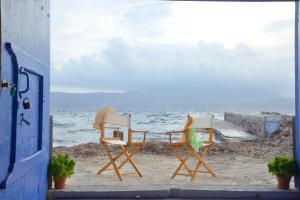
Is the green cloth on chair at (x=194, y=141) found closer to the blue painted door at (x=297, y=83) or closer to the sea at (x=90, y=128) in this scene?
the sea at (x=90, y=128)

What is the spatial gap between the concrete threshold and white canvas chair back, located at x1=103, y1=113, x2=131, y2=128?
1.37m

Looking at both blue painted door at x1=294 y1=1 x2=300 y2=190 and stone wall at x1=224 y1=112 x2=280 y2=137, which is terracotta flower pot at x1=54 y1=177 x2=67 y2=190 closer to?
blue painted door at x1=294 y1=1 x2=300 y2=190

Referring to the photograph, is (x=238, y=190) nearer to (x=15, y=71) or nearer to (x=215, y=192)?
(x=215, y=192)

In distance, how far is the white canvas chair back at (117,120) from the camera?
6.62 meters

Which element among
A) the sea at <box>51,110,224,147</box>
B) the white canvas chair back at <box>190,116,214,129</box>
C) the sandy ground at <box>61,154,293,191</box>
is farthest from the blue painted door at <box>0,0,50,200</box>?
the white canvas chair back at <box>190,116,214,129</box>

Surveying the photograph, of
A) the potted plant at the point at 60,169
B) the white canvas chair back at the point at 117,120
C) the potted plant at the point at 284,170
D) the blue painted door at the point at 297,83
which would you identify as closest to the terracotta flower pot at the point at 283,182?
the potted plant at the point at 284,170

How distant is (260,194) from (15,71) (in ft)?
11.0

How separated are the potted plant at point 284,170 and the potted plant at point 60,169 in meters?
2.44

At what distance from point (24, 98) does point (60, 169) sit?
1.94 metres

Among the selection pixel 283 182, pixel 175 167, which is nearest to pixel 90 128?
pixel 175 167

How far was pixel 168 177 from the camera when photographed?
6.61 m

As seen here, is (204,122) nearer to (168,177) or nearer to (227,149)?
(168,177)

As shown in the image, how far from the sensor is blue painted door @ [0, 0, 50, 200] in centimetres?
319

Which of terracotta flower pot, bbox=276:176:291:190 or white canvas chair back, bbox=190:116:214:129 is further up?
white canvas chair back, bbox=190:116:214:129
